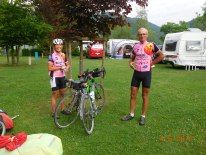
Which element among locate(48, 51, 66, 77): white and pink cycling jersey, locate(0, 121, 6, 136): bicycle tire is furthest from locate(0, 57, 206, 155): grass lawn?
locate(48, 51, 66, 77): white and pink cycling jersey

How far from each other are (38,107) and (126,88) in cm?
448

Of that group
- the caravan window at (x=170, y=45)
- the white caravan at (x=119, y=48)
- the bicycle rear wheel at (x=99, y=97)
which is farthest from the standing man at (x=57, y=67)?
the white caravan at (x=119, y=48)

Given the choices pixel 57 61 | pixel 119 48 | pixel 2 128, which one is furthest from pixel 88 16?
pixel 119 48

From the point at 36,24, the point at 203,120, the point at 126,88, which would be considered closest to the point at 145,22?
the point at 36,24

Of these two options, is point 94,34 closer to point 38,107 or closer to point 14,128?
point 38,107

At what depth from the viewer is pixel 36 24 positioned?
80.9ft

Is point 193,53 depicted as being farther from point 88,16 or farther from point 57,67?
point 57,67

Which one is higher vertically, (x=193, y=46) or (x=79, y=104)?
(x=193, y=46)

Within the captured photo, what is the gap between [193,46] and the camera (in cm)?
2434

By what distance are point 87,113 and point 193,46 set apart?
1811cm

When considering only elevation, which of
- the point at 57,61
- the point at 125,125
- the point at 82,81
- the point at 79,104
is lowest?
the point at 125,125

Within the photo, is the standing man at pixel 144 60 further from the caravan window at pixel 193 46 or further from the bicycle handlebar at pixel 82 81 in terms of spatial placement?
the caravan window at pixel 193 46

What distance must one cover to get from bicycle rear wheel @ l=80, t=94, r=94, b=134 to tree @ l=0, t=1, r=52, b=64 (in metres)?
16.9

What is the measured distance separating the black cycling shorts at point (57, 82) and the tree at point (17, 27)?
52.4 ft
